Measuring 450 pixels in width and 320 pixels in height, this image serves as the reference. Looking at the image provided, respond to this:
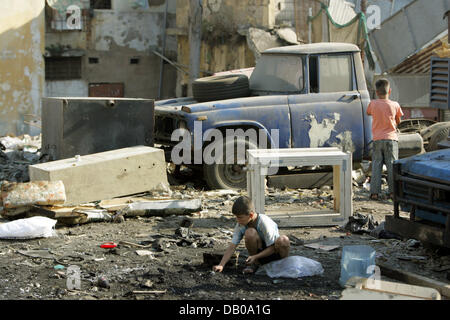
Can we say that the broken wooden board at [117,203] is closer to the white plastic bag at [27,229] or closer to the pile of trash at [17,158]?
the white plastic bag at [27,229]

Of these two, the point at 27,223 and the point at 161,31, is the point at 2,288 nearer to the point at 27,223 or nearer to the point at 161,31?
the point at 27,223

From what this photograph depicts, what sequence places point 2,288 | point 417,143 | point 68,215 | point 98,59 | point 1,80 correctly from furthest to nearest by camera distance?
point 98,59 → point 1,80 → point 417,143 → point 68,215 → point 2,288

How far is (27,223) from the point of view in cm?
757

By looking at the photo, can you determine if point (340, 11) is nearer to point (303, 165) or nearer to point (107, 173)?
point (107, 173)

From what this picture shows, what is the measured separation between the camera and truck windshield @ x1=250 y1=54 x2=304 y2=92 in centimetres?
1031

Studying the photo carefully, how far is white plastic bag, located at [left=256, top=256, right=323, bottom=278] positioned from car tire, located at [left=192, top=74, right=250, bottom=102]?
182 inches

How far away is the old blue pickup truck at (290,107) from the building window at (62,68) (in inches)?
481

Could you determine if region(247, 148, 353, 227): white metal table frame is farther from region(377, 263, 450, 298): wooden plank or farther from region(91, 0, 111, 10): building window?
region(91, 0, 111, 10): building window

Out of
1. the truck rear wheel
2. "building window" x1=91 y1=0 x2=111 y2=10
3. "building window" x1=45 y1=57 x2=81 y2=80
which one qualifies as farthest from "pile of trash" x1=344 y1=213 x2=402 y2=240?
"building window" x1=91 y1=0 x2=111 y2=10

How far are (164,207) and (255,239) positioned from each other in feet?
9.25

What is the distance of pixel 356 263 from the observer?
5816 mm

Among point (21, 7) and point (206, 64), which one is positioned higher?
point (21, 7)

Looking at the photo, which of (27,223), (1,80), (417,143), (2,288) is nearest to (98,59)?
(1,80)
